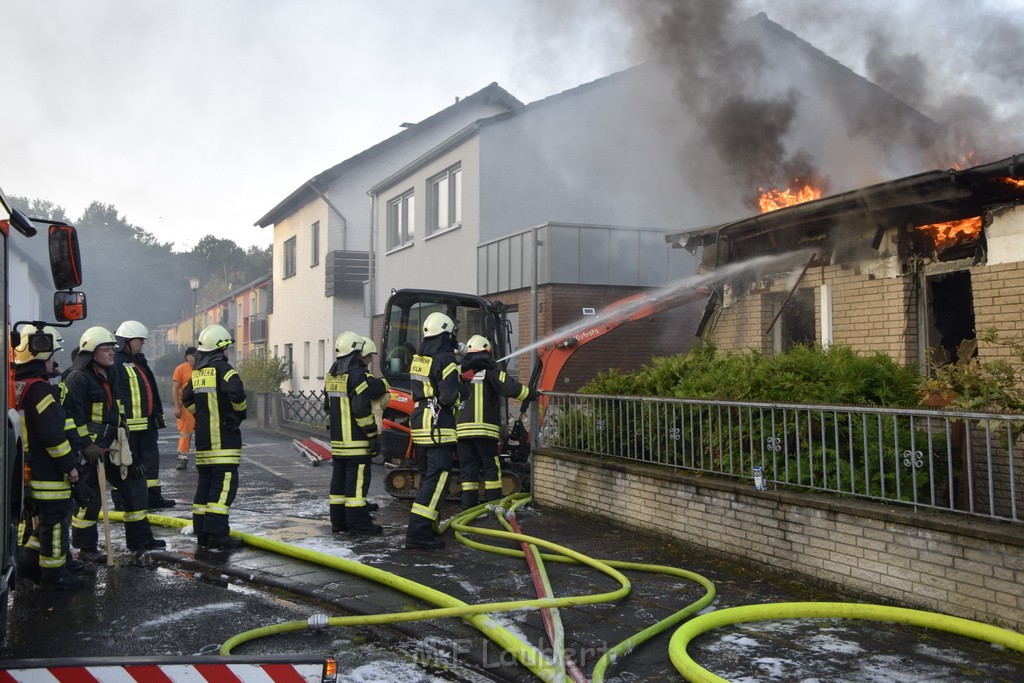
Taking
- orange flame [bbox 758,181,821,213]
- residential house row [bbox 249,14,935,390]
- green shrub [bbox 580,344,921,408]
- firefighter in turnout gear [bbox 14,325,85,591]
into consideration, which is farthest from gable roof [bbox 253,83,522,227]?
firefighter in turnout gear [bbox 14,325,85,591]

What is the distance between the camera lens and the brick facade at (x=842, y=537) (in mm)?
4734

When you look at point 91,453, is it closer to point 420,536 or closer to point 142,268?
point 420,536

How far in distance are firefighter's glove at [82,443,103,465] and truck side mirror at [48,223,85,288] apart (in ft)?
5.84

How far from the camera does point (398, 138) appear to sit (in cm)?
2559

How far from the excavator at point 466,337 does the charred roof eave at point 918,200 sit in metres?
1.80

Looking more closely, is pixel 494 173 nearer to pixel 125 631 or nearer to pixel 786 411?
pixel 786 411

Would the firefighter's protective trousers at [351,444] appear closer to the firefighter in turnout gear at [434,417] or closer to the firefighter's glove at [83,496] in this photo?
the firefighter in turnout gear at [434,417]

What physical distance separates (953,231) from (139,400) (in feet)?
25.2

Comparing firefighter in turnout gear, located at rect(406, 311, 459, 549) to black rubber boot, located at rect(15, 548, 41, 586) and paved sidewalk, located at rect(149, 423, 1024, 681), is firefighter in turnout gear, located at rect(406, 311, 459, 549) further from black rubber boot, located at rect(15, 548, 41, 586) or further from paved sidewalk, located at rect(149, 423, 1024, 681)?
black rubber boot, located at rect(15, 548, 41, 586)

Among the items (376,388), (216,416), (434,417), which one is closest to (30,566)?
(216,416)

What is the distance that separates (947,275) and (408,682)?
241 inches

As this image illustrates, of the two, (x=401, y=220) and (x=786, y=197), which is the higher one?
(x=401, y=220)

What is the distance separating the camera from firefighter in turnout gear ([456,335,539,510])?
8711 millimetres

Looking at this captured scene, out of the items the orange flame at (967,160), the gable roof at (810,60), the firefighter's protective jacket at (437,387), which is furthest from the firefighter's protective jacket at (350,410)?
the gable roof at (810,60)
